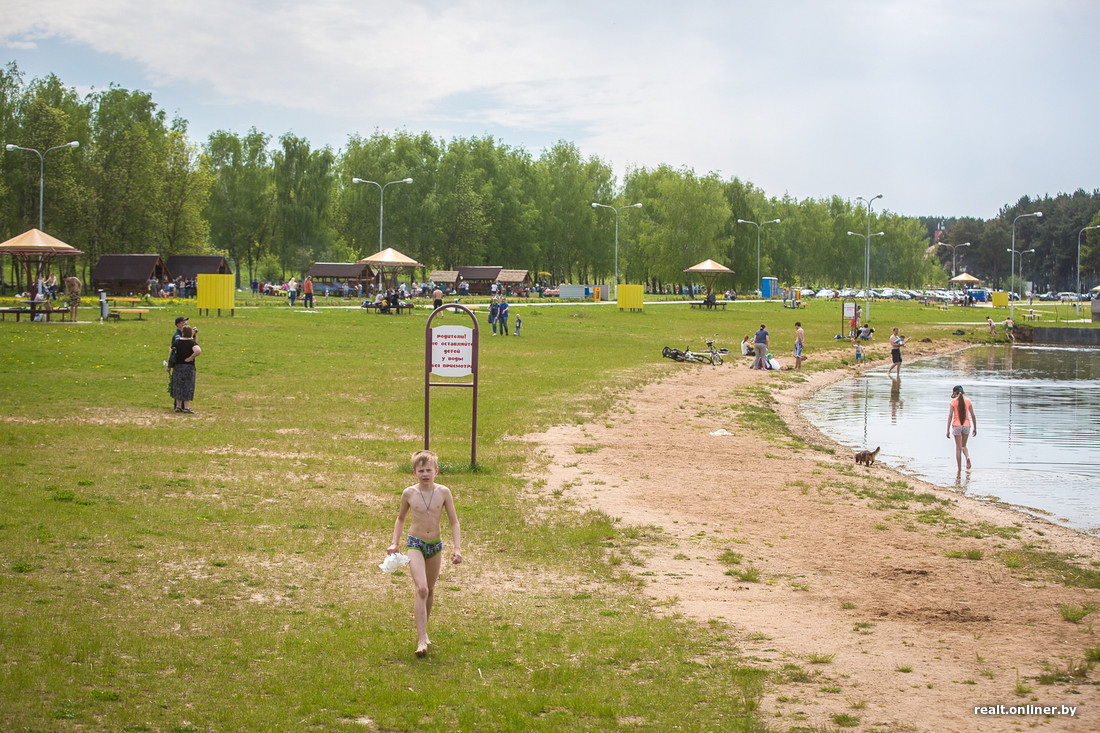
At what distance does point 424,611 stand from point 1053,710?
4721 millimetres

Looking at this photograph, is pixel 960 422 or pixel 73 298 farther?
A: pixel 73 298

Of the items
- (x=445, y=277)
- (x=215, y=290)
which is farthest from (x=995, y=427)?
(x=445, y=277)

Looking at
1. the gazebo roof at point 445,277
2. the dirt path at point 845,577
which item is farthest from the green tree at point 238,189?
the dirt path at point 845,577

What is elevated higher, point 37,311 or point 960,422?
point 37,311

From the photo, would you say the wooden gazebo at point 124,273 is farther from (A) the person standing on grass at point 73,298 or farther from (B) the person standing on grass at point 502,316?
(B) the person standing on grass at point 502,316

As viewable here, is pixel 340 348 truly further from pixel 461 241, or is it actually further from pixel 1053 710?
pixel 461 241

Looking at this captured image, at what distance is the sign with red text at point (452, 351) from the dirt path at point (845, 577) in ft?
7.61

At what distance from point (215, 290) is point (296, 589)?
3681 cm

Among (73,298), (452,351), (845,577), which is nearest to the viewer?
(845,577)

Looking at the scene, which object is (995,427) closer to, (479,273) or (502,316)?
(502,316)

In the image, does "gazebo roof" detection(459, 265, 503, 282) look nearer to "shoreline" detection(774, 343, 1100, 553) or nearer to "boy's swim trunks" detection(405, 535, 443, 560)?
"shoreline" detection(774, 343, 1100, 553)

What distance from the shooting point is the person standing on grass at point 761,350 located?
36531 mm

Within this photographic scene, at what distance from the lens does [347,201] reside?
98000 millimetres

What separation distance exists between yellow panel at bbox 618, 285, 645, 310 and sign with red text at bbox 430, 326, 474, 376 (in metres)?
54.5
